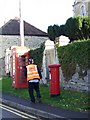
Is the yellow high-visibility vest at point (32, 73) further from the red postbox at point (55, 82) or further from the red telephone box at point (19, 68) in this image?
the red telephone box at point (19, 68)

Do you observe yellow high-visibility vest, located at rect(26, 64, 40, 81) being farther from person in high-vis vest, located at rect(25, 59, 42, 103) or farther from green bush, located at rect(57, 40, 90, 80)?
green bush, located at rect(57, 40, 90, 80)

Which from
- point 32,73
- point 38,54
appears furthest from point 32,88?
point 38,54

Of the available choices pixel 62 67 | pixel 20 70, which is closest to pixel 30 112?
pixel 62 67

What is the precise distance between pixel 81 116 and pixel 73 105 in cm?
216

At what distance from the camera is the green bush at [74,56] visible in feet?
48.4

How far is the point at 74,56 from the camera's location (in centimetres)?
1583

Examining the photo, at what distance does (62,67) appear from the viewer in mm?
17391

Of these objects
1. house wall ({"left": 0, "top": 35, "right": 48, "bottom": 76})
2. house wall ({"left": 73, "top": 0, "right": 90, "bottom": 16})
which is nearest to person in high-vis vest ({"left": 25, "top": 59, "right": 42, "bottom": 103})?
house wall ({"left": 0, "top": 35, "right": 48, "bottom": 76})

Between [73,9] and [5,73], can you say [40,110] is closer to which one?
[5,73]

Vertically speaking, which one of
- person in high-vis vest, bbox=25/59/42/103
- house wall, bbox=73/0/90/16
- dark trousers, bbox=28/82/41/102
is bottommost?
dark trousers, bbox=28/82/41/102

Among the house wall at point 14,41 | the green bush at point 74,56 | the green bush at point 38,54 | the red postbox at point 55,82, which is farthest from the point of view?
the house wall at point 14,41

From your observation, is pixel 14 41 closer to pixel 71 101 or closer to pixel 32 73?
pixel 32 73

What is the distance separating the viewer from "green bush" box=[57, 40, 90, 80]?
14745 mm

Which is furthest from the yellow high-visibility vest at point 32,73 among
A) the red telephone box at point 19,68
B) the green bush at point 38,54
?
the green bush at point 38,54
